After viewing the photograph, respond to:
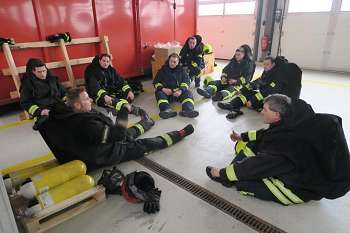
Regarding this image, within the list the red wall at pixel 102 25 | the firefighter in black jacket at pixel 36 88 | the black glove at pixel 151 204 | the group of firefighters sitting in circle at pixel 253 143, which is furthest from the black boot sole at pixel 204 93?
the black glove at pixel 151 204

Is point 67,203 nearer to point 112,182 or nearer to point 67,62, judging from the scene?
point 112,182

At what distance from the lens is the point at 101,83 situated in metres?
4.91

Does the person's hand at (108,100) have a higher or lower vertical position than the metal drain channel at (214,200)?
higher

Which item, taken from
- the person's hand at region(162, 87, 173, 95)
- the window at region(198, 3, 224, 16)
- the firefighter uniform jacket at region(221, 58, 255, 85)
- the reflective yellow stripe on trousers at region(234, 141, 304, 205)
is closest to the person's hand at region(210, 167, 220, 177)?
the reflective yellow stripe on trousers at region(234, 141, 304, 205)

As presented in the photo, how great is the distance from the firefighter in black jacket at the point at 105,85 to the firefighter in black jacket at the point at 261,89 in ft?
5.99

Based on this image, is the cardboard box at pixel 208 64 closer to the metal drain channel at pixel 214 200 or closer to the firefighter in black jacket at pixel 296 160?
the metal drain channel at pixel 214 200

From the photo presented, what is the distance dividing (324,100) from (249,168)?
3.72 m

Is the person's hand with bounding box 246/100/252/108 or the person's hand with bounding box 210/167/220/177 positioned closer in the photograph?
the person's hand with bounding box 210/167/220/177

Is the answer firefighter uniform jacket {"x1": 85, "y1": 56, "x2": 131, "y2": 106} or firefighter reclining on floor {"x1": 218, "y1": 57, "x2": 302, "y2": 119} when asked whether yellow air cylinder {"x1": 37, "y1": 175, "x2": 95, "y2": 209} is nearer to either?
firefighter uniform jacket {"x1": 85, "y1": 56, "x2": 131, "y2": 106}

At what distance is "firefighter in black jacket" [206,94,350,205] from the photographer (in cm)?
205

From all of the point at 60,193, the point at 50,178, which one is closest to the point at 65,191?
the point at 60,193

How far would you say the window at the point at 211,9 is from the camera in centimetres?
984

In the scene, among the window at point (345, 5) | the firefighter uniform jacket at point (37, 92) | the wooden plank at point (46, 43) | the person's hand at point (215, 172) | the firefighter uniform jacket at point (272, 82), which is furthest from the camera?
the window at point (345, 5)

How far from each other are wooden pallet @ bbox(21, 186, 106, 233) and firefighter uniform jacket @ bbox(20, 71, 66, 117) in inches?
76.2
